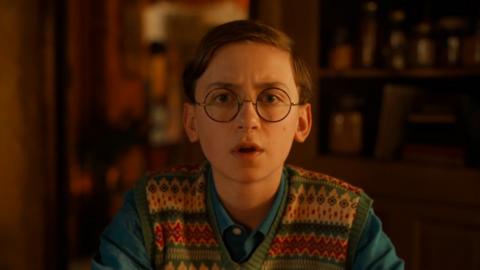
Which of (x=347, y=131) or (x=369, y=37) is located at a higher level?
(x=369, y=37)

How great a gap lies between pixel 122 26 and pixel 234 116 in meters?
3.22

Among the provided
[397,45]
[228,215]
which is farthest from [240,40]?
[397,45]

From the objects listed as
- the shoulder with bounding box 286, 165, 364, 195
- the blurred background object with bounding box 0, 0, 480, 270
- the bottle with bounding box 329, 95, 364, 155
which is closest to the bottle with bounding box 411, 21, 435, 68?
the blurred background object with bounding box 0, 0, 480, 270

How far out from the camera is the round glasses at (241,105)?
85 centimetres

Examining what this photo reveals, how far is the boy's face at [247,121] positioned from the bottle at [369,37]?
4.63 ft

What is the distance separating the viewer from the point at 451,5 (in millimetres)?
2227

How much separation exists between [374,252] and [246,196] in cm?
23

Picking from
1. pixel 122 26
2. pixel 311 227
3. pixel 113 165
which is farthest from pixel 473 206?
pixel 122 26

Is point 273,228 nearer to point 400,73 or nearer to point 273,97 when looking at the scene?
point 273,97

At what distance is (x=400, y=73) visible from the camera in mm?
2094

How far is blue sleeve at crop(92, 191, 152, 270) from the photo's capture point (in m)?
0.90

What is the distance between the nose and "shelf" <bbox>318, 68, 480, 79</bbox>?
137 cm

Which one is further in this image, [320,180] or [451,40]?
[451,40]

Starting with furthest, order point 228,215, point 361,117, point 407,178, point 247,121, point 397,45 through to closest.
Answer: point 361,117 < point 397,45 < point 407,178 < point 228,215 < point 247,121
